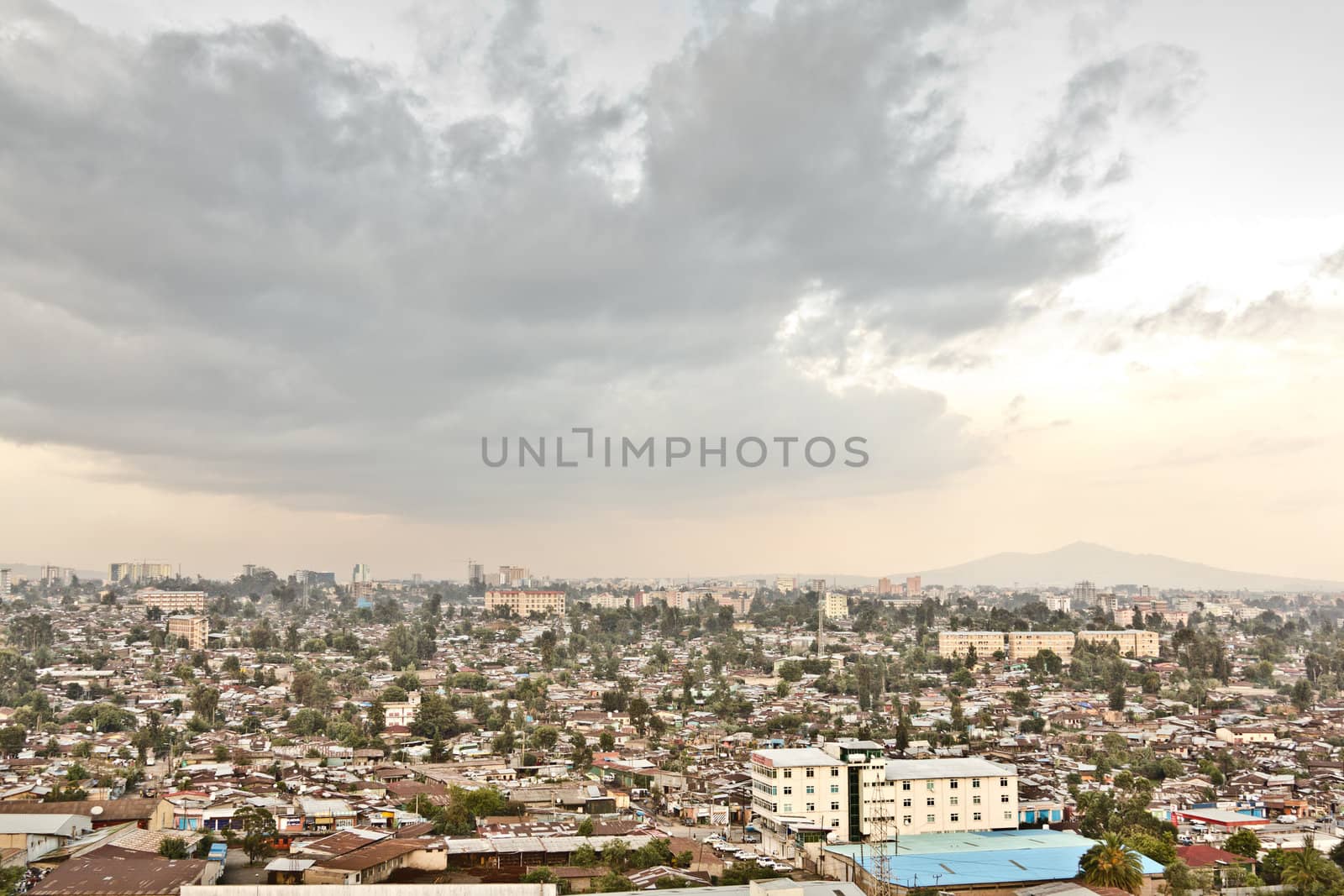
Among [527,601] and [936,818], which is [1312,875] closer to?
[936,818]

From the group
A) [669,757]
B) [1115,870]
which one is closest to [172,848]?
[669,757]

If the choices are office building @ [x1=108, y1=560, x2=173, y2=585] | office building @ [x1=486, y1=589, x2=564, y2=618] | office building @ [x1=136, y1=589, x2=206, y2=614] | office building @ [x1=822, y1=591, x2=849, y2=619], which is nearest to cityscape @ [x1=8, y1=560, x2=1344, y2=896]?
office building @ [x1=136, y1=589, x2=206, y2=614]

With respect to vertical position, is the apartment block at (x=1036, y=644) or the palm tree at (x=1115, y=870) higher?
the apartment block at (x=1036, y=644)

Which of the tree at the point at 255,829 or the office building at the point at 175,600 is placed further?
the office building at the point at 175,600

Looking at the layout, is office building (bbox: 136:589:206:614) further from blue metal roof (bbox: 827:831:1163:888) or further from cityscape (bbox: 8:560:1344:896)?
blue metal roof (bbox: 827:831:1163:888)

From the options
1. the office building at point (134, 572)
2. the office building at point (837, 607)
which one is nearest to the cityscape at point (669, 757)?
the office building at point (837, 607)

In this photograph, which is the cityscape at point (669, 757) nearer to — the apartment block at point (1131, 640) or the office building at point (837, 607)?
the apartment block at point (1131, 640)
